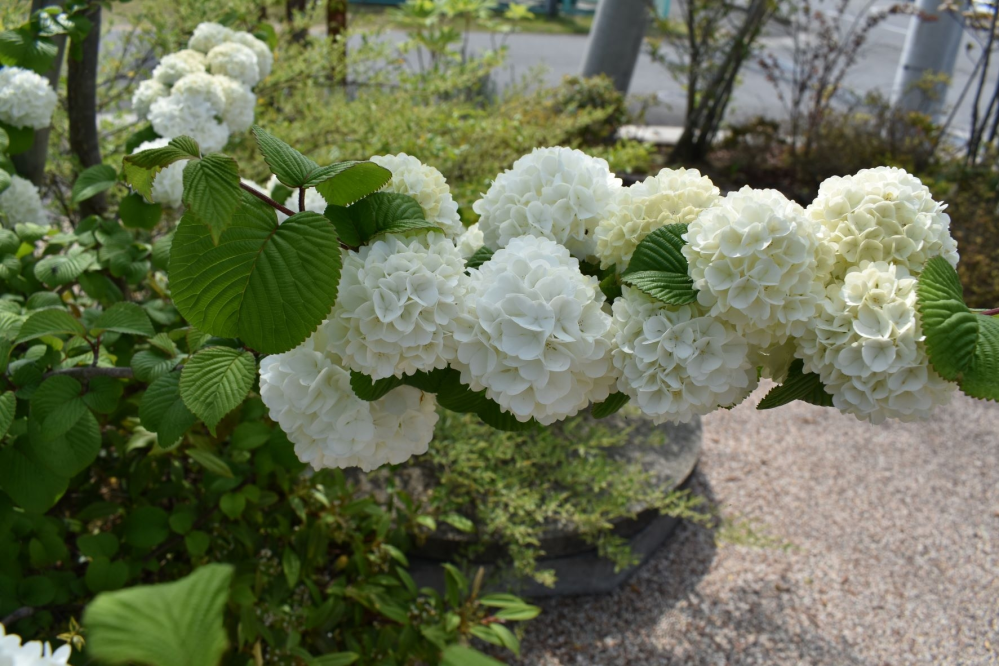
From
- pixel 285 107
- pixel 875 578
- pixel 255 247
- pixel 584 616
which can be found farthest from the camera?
pixel 285 107

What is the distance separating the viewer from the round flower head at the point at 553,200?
3.59 feet

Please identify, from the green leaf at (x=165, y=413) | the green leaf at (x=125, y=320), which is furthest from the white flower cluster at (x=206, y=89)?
the green leaf at (x=165, y=413)

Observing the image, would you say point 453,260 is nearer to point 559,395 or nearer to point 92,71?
point 559,395

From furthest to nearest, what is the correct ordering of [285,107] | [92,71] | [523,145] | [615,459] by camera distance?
[523,145]
[285,107]
[615,459]
[92,71]

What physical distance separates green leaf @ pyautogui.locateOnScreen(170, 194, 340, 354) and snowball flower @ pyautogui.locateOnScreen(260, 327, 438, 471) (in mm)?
102

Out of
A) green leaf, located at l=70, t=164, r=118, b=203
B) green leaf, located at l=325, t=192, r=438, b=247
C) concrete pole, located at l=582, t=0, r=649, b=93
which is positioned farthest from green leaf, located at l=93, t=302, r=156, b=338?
concrete pole, located at l=582, t=0, r=649, b=93

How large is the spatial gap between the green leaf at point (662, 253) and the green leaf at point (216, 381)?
1.71 feet

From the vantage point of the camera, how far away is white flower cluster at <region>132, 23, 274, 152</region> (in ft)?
6.45

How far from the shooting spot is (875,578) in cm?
266

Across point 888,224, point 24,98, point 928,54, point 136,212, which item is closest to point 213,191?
point 888,224

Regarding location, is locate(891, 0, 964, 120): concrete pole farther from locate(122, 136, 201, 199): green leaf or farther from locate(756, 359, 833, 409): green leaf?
locate(122, 136, 201, 199): green leaf

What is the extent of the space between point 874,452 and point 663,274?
2.88m

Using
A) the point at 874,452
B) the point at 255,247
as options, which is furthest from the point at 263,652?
the point at 874,452

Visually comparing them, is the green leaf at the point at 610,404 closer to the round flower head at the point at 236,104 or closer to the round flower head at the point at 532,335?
the round flower head at the point at 532,335
